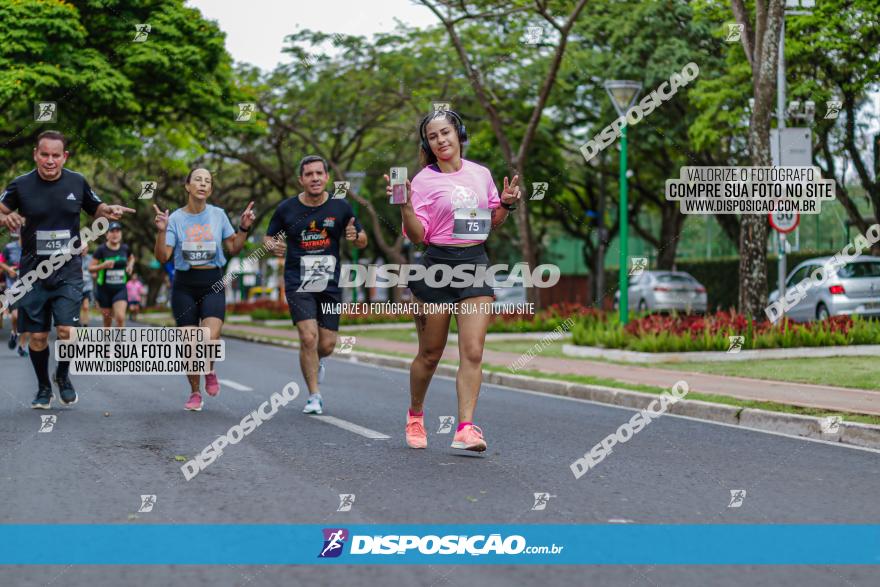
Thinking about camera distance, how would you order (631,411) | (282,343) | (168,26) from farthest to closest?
1. (168,26)
2. (282,343)
3. (631,411)

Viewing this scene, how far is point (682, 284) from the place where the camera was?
31.9 m

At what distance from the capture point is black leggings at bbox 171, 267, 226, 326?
9281 millimetres

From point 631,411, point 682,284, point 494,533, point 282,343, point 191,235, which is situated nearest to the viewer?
point 494,533

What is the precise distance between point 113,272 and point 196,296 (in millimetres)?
6912

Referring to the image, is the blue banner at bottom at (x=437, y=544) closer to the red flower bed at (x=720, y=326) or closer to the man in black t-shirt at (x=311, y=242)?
the man in black t-shirt at (x=311, y=242)

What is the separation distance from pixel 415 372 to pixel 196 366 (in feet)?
9.54

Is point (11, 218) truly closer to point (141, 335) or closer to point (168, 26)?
point (141, 335)

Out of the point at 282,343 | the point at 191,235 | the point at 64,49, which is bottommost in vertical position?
the point at 282,343

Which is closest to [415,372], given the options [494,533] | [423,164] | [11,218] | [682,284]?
[423,164]

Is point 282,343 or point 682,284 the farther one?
point 682,284

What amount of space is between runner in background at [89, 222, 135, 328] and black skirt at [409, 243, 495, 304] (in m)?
9.96

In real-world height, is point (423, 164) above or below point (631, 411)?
above

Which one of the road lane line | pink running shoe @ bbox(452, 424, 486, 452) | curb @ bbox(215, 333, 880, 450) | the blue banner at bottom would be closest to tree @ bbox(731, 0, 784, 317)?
curb @ bbox(215, 333, 880, 450)

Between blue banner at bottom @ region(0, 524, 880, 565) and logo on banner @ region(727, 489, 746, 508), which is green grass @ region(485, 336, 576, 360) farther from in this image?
blue banner at bottom @ region(0, 524, 880, 565)
